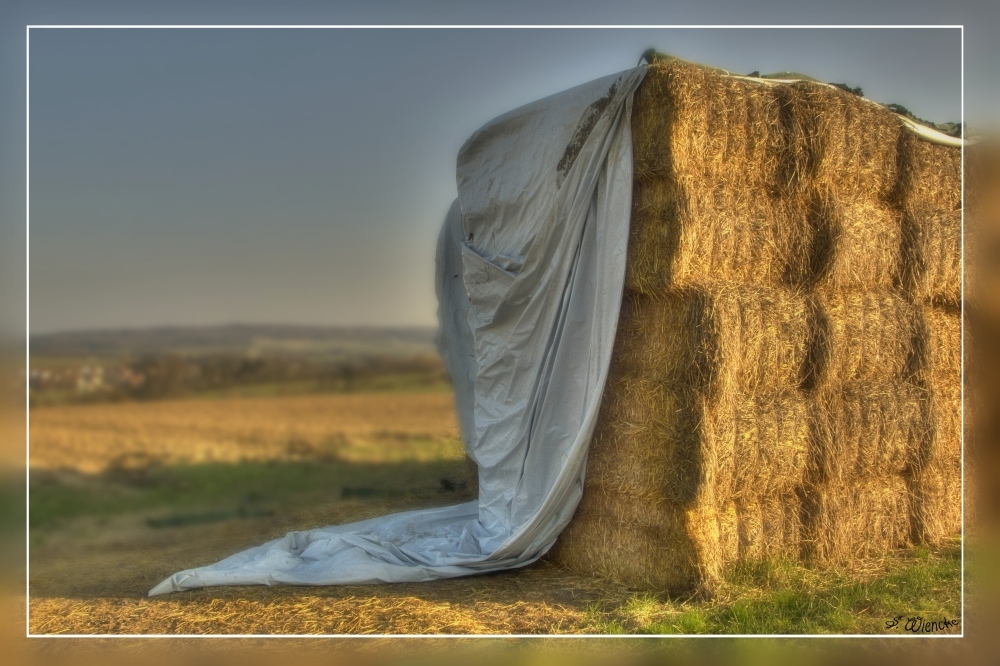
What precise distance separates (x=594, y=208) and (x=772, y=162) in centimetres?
104

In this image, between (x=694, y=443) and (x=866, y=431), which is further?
(x=866, y=431)

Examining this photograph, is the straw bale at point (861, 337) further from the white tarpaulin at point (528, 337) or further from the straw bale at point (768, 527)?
the white tarpaulin at point (528, 337)

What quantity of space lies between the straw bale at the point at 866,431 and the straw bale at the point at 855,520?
0.21ft

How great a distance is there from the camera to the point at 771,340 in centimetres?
457

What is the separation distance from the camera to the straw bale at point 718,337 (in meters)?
4.35

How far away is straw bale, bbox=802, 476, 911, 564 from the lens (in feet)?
16.1

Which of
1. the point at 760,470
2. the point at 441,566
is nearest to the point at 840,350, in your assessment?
the point at 760,470

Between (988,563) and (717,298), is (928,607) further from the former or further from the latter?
(717,298)

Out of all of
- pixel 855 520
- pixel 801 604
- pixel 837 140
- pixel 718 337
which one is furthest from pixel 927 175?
pixel 801 604

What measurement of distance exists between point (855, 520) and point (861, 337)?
112cm

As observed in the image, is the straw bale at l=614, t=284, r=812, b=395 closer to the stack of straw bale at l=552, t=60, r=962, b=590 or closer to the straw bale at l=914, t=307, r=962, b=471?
the stack of straw bale at l=552, t=60, r=962, b=590

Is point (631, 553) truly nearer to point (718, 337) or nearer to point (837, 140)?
point (718, 337)

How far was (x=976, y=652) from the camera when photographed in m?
3.64

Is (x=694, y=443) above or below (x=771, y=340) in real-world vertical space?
below
